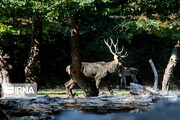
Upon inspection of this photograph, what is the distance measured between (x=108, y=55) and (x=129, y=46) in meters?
2.57

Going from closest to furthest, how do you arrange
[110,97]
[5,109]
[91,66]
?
[5,109]
[110,97]
[91,66]

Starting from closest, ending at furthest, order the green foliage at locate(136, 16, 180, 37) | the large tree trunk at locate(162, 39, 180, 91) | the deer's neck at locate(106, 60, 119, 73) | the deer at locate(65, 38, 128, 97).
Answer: the green foliage at locate(136, 16, 180, 37)
the deer at locate(65, 38, 128, 97)
the large tree trunk at locate(162, 39, 180, 91)
the deer's neck at locate(106, 60, 119, 73)

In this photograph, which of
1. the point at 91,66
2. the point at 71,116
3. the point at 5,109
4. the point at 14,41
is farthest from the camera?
the point at 14,41

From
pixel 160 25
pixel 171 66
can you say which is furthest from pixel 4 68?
pixel 171 66

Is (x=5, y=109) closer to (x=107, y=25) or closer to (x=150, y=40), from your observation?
(x=107, y=25)

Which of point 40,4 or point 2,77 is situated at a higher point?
point 40,4

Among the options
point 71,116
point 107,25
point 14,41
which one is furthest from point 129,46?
point 71,116

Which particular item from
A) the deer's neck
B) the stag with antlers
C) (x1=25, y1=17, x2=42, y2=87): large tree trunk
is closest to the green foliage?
the deer's neck

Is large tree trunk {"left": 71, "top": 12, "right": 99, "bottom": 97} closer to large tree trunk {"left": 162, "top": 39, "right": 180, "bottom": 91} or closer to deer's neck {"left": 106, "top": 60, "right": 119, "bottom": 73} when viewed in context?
deer's neck {"left": 106, "top": 60, "right": 119, "bottom": 73}

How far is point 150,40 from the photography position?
1638cm

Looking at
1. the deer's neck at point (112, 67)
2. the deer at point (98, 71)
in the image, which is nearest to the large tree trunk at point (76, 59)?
the deer at point (98, 71)

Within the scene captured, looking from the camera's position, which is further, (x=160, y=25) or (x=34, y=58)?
(x=160, y=25)

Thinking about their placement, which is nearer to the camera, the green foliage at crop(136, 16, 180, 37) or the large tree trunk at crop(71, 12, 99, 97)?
the large tree trunk at crop(71, 12, 99, 97)

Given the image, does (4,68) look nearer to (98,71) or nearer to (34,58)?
(34,58)
